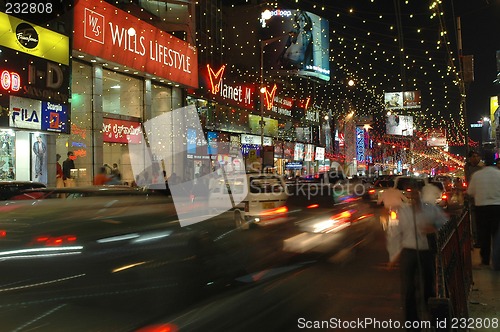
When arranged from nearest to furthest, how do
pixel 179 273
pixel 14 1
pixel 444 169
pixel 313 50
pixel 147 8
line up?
pixel 179 273
pixel 14 1
pixel 147 8
pixel 313 50
pixel 444 169

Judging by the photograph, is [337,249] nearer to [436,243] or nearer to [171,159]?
[436,243]

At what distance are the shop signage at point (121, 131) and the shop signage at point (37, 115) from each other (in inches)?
174

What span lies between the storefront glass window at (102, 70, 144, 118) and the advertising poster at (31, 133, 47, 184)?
24.1 ft

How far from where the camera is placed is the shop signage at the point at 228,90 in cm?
3119

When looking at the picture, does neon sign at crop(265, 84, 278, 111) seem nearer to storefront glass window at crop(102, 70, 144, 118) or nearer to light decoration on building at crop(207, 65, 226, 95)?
light decoration on building at crop(207, 65, 226, 95)

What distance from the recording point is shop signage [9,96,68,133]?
54.4ft

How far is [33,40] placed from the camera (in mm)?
17031

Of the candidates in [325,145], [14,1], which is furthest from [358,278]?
[325,145]

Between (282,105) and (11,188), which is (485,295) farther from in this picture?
(282,105)

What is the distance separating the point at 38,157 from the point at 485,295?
51.8ft

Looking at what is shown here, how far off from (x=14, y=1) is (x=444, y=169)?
363ft

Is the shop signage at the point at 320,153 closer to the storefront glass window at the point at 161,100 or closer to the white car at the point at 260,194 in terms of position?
the storefront glass window at the point at 161,100

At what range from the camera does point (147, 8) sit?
32625mm
